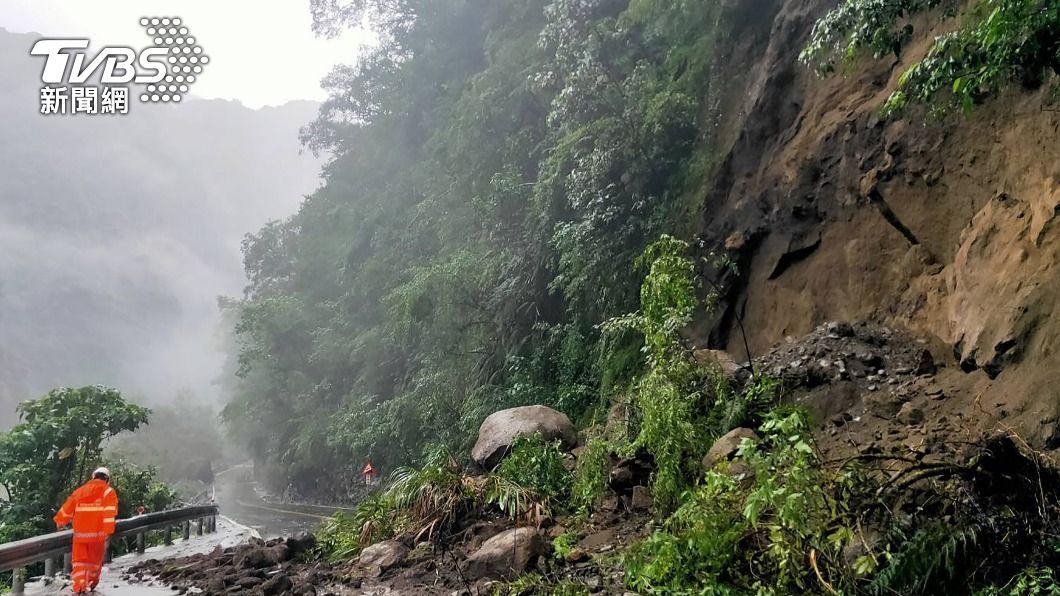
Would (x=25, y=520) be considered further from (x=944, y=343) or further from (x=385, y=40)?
(x=385, y=40)

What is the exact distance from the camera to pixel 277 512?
25.7 metres

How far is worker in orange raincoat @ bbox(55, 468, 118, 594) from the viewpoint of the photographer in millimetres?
7629

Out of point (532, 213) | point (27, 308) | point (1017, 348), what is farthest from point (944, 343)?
point (27, 308)

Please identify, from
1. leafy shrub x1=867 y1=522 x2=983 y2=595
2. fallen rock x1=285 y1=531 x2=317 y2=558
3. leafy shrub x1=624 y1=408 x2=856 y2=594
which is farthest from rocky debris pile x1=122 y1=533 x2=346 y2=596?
leafy shrub x1=867 y1=522 x2=983 y2=595

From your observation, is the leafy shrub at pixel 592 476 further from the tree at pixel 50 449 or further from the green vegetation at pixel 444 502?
the tree at pixel 50 449

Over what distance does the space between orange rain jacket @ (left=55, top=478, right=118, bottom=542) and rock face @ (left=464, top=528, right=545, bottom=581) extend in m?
4.82

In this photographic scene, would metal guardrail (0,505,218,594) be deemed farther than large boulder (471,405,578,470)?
No

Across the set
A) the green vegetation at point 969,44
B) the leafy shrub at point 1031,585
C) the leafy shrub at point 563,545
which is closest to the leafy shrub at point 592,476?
the leafy shrub at point 563,545

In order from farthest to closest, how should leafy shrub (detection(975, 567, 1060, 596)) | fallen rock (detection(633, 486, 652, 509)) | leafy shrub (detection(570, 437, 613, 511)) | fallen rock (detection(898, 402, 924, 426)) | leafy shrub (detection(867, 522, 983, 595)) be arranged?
1. leafy shrub (detection(570, 437, 613, 511))
2. fallen rock (detection(633, 486, 652, 509))
3. fallen rock (detection(898, 402, 924, 426))
4. leafy shrub (detection(867, 522, 983, 595))
5. leafy shrub (detection(975, 567, 1060, 596))

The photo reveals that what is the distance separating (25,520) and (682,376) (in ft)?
46.1

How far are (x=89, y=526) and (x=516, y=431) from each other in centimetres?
551

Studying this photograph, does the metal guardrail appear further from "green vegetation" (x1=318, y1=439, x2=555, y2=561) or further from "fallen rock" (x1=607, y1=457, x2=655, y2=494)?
"fallen rock" (x1=607, y1=457, x2=655, y2=494)

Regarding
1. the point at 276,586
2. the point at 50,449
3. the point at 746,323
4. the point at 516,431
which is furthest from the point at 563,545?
the point at 50,449

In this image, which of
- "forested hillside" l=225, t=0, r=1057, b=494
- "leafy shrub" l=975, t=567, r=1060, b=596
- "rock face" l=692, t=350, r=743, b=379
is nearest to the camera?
"leafy shrub" l=975, t=567, r=1060, b=596
